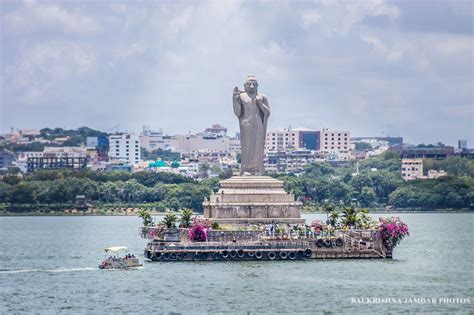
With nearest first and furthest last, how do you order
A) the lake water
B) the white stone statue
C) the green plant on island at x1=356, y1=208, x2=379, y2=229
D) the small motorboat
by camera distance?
1. the lake water
2. the small motorboat
3. the green plant on island at x1=356, y1=208, x2=379, y2=229
4. the white stone statue

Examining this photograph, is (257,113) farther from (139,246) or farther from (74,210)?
(74,210)

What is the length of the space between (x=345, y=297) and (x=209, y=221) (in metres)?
20.2

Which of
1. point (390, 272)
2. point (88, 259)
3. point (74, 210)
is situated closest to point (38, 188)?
point (74, 210)

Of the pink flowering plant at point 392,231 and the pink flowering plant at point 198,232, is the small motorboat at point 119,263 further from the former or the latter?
the pink flowering plant at point 392,231

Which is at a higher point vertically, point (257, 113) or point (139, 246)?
point (257, 113)

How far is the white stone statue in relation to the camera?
98938mm

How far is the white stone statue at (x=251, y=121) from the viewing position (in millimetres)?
98938

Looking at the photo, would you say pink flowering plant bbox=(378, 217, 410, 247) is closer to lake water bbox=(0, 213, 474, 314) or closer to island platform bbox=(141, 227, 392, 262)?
island platform bbox=(141, 227, 392, 262)

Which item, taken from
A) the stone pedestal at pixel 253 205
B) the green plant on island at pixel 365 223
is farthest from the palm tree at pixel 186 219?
the green plant on island at pixel 365 223

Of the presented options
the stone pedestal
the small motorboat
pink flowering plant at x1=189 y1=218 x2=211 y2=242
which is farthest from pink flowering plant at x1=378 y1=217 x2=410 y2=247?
the small motorboat

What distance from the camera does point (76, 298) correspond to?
74375 millimetres

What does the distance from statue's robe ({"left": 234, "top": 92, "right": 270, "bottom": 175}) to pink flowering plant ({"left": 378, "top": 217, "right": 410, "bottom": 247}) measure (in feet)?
34.7

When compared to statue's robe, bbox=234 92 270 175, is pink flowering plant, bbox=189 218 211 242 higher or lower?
lower

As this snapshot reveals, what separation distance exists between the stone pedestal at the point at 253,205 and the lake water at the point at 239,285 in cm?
537
